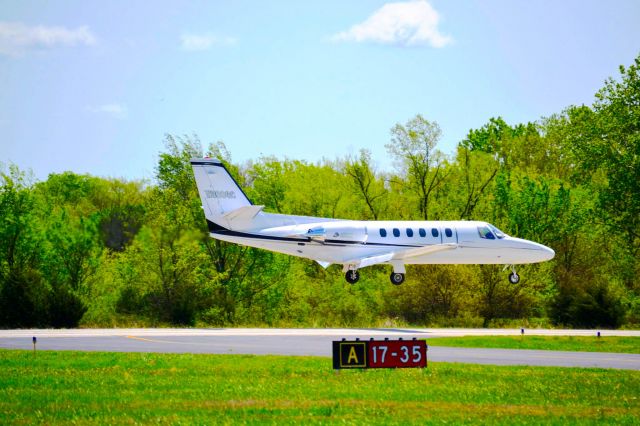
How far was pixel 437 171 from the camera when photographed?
72.0m

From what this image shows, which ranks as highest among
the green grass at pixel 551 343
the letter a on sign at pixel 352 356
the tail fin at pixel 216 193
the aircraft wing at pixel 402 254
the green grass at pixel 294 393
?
the tail fin at pixel 216 193

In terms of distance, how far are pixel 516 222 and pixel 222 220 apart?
25.8 meters

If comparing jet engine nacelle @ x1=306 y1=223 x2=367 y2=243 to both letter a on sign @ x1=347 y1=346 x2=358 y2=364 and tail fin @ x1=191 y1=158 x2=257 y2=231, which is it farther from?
letter a on sign @ x1=347 y1=346 x2=358 y2=364

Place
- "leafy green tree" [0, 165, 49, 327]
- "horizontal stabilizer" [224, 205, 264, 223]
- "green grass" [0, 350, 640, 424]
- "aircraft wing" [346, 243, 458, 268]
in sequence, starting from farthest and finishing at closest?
"leafy green tree" [0, 165, 49, 327]
"aircraft wing" [346, 243, 458, 268]
"horizontal stabilizer" [224, 205, 264, 223]
"green grass" [0, 350, 640, 424]

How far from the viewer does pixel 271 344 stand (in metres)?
35.6

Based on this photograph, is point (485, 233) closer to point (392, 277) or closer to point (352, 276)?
point (392, 277)

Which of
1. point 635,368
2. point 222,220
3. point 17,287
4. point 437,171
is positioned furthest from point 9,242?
point 635,368

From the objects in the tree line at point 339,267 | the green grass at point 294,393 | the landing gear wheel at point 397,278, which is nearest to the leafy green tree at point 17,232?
the tree line at point 339,267

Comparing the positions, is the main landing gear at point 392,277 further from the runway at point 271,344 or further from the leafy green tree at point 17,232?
the leafy green tree at point 17,232

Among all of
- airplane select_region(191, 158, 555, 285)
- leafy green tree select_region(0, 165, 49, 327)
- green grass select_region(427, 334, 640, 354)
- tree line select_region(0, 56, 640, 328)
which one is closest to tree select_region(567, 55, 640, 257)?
tree line select_region(0, 56, 640, 328)

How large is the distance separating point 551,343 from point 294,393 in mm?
17482

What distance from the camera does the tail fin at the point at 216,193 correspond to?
45.6m

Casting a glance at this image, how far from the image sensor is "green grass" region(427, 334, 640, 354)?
118 feet

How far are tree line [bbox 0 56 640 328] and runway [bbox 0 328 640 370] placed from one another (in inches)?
303
